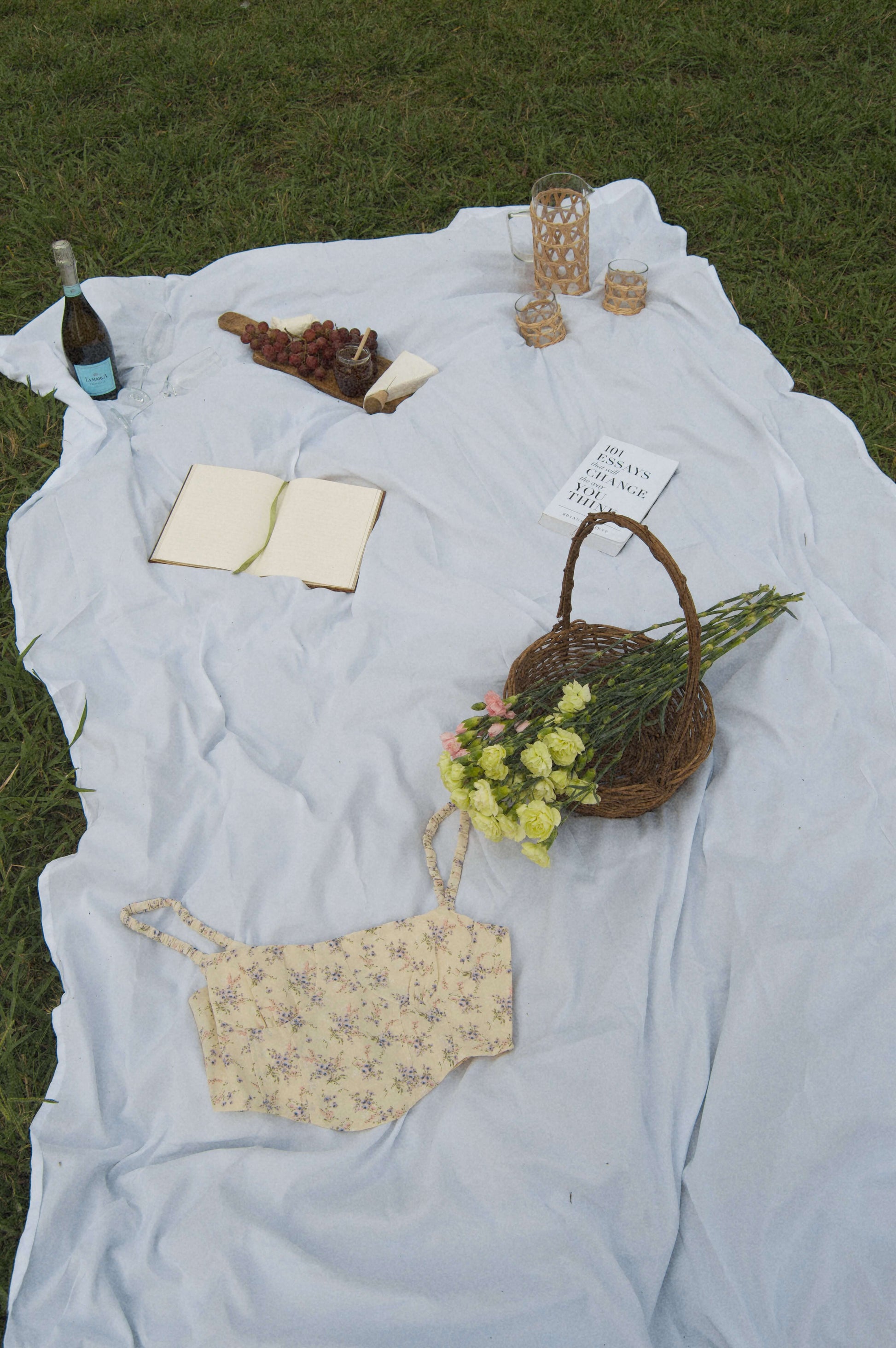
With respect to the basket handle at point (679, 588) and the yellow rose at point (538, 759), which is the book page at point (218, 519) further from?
the yellow rose at point (538, 759)

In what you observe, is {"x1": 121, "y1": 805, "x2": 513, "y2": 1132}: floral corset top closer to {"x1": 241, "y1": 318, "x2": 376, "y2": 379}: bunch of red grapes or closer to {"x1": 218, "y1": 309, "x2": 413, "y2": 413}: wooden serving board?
{"x1": 218, "y1": 309, "x2": 413, "y2": 413}: wooden serving board

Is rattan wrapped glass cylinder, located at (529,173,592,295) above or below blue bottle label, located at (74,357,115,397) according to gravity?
above

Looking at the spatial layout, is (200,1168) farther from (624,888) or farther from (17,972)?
(624,888)

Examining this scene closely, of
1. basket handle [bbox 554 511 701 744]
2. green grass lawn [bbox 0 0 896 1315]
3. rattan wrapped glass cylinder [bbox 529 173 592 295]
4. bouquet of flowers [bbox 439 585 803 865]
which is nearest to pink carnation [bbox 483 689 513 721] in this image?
bouquet of flowers [bbox 439 585 803 865]

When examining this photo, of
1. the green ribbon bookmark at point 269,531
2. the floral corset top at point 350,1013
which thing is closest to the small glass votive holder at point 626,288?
the green ribbon bookmark at point 269,531

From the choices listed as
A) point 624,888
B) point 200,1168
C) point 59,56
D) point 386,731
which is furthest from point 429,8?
point 200,1168

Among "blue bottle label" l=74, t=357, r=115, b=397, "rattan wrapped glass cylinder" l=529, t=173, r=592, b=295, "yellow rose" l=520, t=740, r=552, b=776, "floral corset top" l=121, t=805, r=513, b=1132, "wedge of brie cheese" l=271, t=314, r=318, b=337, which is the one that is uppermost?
"rattan wrapped glass cylinder" l=529, t=173, r=592, b=295

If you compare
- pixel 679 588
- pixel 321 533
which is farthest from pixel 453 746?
pixel 321 533

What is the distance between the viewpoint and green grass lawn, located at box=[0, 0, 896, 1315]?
291 centimetres

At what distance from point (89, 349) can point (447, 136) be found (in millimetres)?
1518

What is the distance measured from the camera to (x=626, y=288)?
2633mm

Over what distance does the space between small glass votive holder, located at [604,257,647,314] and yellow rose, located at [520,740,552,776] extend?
1.54m

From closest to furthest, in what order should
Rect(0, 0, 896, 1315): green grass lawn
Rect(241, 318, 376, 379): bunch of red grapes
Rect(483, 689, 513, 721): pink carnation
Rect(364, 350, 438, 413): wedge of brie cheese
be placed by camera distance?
1. Rect(483, 689, 513, 721): pink carnation
2. Rect(364, 350, 438, 413): wedge of brie cheese
3. Rect(241, 318, 376, 379): bunch of red grapes
4. Rect(0, 0, 896, 1315): green grass lawn

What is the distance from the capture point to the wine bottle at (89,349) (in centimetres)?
251
